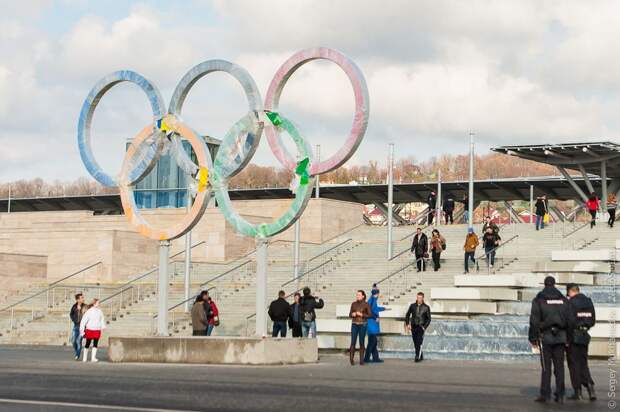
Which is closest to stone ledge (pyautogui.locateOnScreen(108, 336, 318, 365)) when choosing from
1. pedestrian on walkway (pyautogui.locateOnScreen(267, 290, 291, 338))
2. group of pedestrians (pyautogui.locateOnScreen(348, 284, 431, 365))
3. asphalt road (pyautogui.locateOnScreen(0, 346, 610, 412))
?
asphalt road (pyautogui.locateOnScreen(0, 346, 610, 412))

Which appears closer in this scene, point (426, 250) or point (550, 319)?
point (550, 319)

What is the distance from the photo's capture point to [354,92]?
73.4ft

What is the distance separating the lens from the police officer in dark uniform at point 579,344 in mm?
14797

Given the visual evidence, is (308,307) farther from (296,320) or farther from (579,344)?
(579,344)

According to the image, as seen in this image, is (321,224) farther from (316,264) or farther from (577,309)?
(577,309)

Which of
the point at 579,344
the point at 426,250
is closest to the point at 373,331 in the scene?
the point at 579,344

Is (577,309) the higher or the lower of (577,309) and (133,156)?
the lower

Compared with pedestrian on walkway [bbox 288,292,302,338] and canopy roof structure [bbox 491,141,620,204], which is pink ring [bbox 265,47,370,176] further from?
canopy roof structure [bbox 491,141,620,204]

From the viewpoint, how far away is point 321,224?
48406mm

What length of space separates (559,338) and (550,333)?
0.44 ft

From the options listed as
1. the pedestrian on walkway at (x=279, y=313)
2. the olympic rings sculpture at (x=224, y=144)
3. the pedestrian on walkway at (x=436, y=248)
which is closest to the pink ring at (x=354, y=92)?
A: the olympic rings sculpture at (x=224, y=144)

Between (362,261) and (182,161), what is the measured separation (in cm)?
1610

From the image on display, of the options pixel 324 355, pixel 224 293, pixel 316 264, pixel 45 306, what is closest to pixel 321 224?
pixel 316 264

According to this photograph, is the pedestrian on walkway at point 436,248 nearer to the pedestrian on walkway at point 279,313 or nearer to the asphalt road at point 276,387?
the pedestrian on walkway at point 279,313
